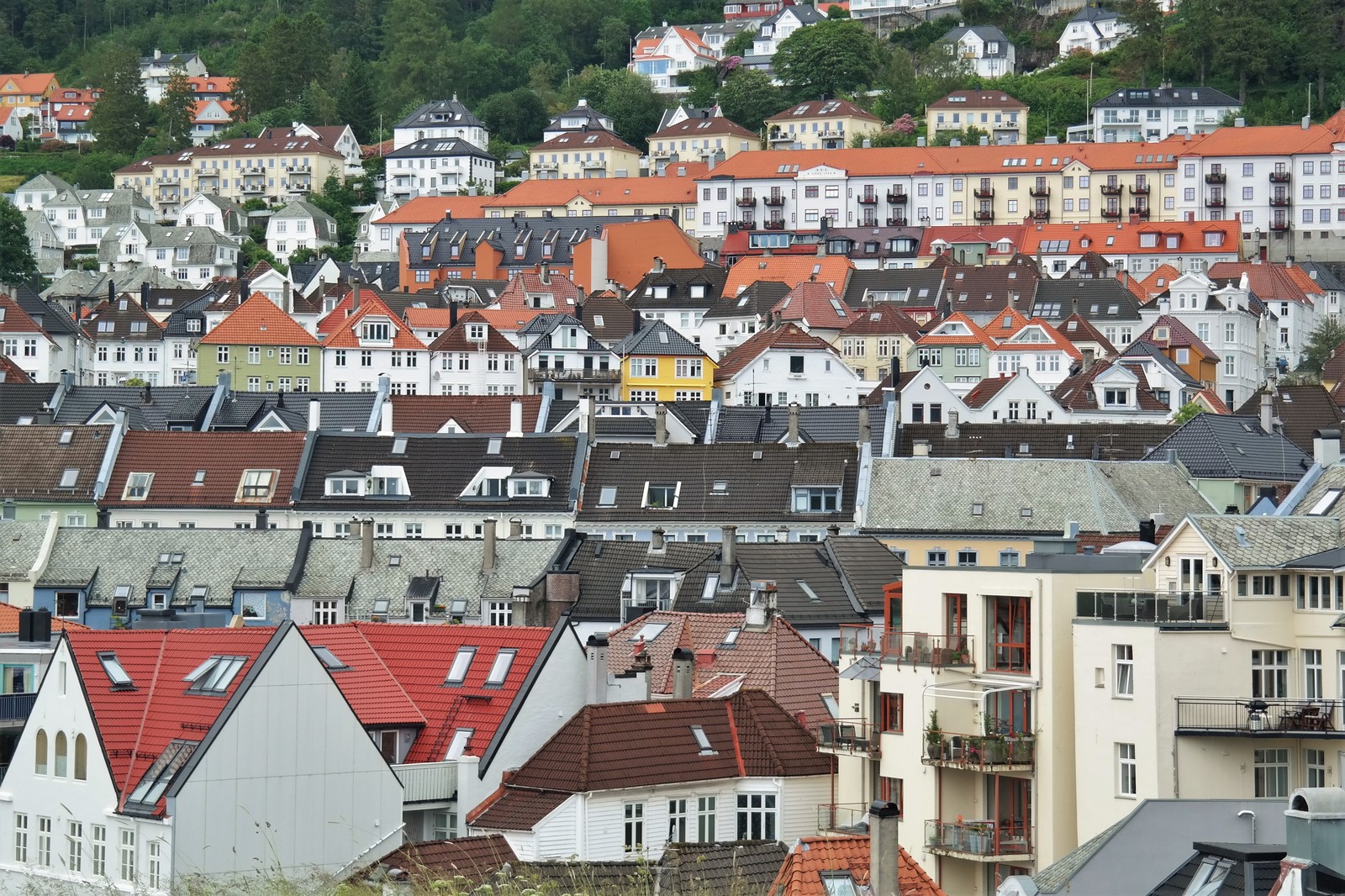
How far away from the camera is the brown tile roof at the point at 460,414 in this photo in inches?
2864

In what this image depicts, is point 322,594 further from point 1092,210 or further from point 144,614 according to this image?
point 1092,210

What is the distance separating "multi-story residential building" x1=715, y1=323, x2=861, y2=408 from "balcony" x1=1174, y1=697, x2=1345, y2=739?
65939 millimetres

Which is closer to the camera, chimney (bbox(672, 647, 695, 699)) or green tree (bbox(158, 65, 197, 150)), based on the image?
chimney (bbox(672, 647, 695, 699))

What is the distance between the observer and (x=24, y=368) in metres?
113

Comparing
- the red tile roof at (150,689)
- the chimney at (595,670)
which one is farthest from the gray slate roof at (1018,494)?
the red tile roof at (150,689)

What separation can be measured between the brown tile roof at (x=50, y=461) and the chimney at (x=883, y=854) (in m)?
42.6

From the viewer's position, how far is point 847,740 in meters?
34.9

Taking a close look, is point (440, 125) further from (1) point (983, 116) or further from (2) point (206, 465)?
(2) point (206, 465)

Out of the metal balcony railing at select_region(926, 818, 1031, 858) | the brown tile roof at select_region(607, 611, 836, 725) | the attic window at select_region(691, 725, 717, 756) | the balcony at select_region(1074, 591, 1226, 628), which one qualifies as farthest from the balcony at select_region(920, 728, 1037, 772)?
the brown tile roof at select_region(607, 611, 836, 725)

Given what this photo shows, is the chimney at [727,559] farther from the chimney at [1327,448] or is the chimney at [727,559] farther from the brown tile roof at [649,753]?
the brown tile roof at [649,753]

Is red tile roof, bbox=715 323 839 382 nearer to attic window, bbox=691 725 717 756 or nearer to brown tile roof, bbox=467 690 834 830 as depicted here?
brown tile roof, bbox=467 690 834 830

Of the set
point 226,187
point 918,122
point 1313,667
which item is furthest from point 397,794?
point 226,187

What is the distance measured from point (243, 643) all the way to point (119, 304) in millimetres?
92254

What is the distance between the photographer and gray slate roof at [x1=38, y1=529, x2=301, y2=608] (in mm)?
53438
